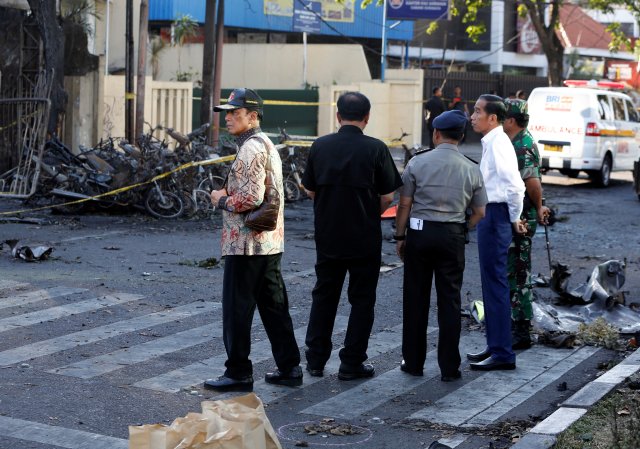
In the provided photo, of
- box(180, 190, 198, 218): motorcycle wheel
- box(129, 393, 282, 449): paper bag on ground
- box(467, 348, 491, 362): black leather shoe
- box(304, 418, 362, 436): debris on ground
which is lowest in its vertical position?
box(304, 418, 362, 436): debris on ground

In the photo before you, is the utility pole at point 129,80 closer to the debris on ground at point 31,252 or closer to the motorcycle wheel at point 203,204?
the motorcycle wheel at point 203,204

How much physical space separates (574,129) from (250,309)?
61.6 ft

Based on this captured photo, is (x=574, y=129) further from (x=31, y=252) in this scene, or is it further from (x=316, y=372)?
(x=316, y=372)

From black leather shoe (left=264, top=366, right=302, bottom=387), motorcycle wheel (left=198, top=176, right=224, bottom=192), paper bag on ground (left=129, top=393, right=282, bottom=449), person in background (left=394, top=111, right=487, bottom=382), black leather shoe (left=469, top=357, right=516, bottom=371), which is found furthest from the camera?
motorcycle wheel (left=198, top=176, right=224, bottom=192)

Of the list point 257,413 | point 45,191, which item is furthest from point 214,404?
point 45,191

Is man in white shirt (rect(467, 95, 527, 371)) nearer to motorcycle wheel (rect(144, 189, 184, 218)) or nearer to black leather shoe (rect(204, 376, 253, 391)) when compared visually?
black leather shoe (rect(204, 376, 253, 391))

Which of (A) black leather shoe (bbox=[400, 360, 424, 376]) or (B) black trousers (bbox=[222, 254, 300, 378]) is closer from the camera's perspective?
(B) black trousers (bbox=[222, 254, 300, 378])

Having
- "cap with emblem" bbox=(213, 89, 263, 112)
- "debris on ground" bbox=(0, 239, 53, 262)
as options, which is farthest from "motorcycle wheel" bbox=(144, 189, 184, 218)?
"cap with emblem" bbox=(213, 89, 263, 112)

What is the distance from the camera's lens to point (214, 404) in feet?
16.7

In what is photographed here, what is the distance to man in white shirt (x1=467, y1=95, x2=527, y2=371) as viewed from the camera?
→ 26.5ft

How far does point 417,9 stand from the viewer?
111ft

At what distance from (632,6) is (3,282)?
85.7 ft

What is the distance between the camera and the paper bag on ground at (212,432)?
479 cm

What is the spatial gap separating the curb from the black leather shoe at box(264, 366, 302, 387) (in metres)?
1.72
